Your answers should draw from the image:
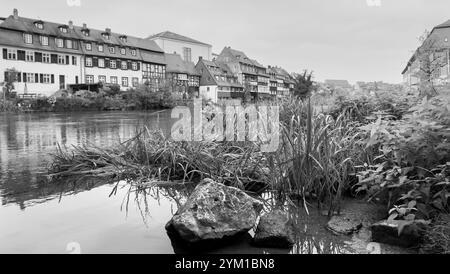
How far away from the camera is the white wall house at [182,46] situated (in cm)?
7175

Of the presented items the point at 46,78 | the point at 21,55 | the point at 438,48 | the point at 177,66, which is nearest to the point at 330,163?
the point at 438,48

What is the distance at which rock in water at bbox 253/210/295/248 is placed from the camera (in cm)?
263

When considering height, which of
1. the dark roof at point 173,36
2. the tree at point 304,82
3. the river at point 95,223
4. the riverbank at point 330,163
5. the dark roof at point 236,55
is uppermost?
the dark roof at point 173,36

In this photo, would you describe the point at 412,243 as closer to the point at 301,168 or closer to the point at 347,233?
the point at 347,233

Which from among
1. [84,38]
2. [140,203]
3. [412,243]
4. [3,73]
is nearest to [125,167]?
[140,203]

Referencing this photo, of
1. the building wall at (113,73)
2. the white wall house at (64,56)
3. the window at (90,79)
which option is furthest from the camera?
the building wall at (113,73)

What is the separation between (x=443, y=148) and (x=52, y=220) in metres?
3.18

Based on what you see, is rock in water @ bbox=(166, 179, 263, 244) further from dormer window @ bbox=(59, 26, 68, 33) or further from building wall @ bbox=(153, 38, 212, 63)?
building wall @ bbox=(153, 38, 212, 63)

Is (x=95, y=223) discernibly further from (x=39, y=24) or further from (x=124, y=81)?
(x=124, y=81)

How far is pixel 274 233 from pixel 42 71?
44658mm

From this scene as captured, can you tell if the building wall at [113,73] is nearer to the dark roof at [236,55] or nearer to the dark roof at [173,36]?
the dark roof at [173,36]

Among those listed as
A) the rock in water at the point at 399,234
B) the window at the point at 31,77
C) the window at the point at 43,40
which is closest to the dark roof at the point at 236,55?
the window at the point at 43,40

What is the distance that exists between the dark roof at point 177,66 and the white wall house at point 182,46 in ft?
24.6

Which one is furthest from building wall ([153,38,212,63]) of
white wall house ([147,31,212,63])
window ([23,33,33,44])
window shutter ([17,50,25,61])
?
window shutter ([17,50,25,61])
